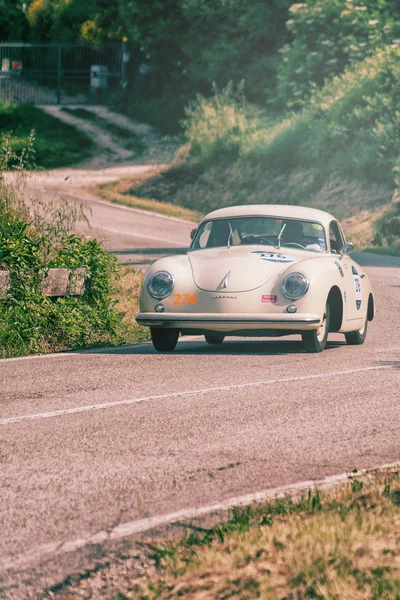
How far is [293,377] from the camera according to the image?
1033 centimetres

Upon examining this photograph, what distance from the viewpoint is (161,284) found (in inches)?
473

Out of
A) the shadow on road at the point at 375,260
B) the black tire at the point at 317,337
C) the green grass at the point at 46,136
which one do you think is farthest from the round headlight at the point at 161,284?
the green grass at the point at 46,136

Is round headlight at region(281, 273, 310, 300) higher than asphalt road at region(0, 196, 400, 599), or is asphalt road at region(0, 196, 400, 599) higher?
round headlight at region(281, 273, 310, 300)

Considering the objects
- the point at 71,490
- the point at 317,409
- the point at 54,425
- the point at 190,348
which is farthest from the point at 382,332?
the point at 71,490

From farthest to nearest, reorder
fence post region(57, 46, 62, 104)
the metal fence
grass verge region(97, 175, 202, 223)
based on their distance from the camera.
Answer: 1. the metal fence
2. fence post region(57, 46, 62, 104)
3. grass verge region(97, 175, 202, 223)

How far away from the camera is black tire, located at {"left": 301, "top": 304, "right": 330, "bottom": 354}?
1204 cm

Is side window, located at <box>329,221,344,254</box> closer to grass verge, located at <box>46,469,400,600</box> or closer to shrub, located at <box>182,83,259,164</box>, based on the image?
→ grass verge, located at <box>46,469,400,600</box>

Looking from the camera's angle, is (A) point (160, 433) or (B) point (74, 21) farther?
(B) point (74, 21)

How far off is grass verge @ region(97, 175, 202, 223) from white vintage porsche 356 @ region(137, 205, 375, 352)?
83.6ft

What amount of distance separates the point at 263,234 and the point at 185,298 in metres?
1.59

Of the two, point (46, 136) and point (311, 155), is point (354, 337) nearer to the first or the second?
point (311, 155)

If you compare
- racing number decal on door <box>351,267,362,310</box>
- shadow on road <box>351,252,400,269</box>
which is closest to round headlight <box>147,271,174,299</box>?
racing number decal on door <box>351,267,362,310</box>

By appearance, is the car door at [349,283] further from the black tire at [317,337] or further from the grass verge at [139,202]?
the grass verge at [139,202]

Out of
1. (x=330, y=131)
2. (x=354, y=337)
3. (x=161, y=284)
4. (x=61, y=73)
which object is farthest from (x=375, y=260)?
(x=61, y=73)
